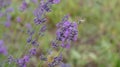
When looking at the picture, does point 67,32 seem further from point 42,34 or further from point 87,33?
point 87,33

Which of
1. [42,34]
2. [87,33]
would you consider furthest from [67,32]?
[87,33]

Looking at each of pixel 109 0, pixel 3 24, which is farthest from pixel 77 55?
pixel 109 0

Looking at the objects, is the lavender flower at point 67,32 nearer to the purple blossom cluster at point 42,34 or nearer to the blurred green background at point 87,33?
the purple blossom cluster at point 42,34

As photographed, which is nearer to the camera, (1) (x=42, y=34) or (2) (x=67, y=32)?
(2) (x=67, y=32)

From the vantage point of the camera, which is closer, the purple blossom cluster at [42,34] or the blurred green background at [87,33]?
the purple blossom cluster at [42,34]

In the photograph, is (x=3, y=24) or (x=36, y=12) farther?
(x=3, y=24)

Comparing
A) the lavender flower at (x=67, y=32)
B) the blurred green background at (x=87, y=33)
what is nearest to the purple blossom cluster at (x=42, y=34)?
the lavender flower at (x=67, y=32)

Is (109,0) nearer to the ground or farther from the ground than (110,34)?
farther from the ground

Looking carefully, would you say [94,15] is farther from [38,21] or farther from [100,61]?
[38,21]

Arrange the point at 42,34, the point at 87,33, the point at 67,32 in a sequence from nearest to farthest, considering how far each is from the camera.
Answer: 1. the point at 67,32
2. the point at 42,34
3. the point at 87,33
